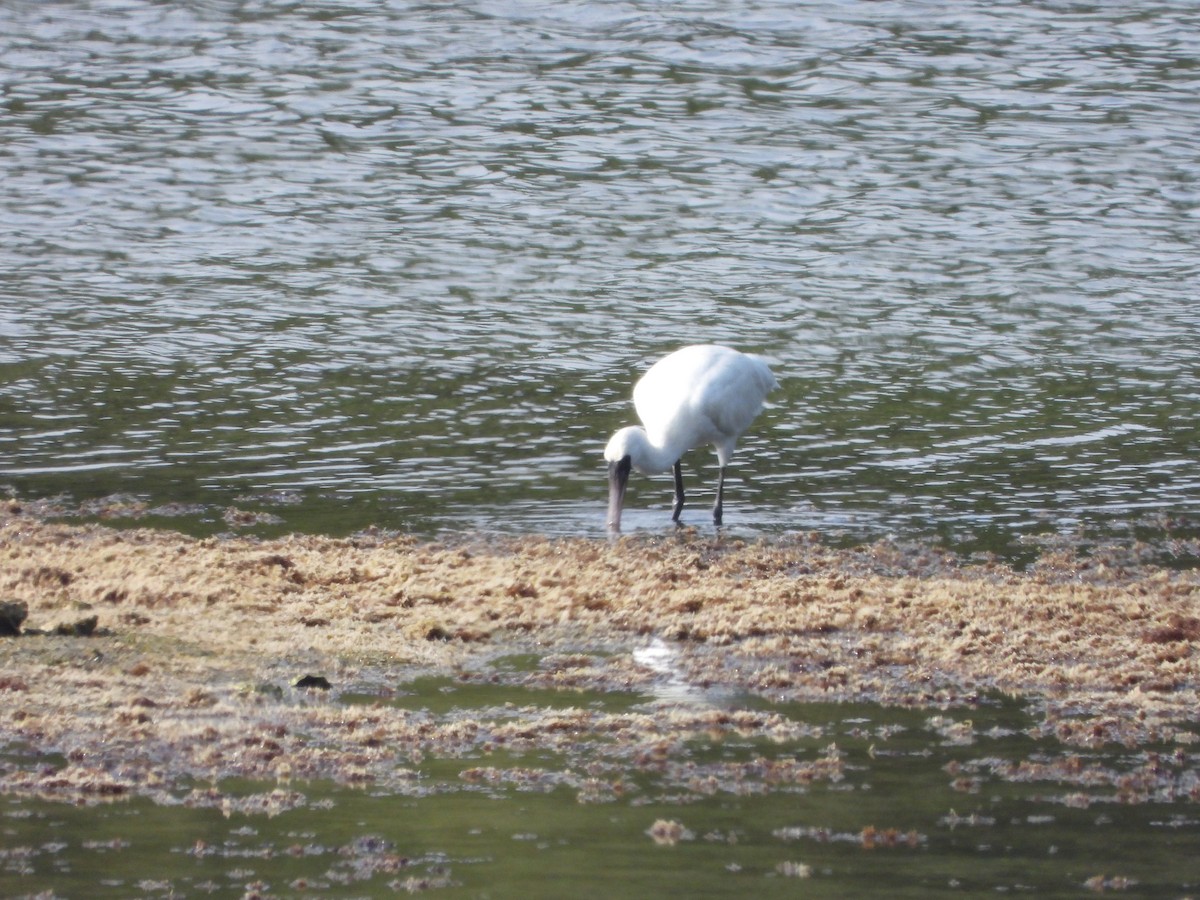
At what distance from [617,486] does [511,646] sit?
324 centimetres

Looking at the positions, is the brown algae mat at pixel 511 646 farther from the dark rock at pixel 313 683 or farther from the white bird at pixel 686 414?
the white bird at pixel 686 414

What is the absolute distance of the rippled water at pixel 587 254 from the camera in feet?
41.1

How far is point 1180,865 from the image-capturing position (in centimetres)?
563

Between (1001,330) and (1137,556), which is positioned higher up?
(1137,556)

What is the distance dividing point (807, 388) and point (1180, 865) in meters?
9.52

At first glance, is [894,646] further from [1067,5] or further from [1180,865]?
[1067,5]

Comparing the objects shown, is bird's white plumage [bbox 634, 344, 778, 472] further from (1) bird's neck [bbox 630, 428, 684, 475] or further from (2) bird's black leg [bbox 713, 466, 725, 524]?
(2) bird's black leg [bbox 713, 466, 725, 524]

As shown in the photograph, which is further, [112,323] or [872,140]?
[872,140]

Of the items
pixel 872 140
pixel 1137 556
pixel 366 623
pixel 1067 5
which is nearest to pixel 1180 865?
pixel 366 623

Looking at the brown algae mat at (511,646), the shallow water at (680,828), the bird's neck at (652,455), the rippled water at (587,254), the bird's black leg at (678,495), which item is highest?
the shallow water at (680,828)

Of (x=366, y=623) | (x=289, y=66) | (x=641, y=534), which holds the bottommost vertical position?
(x=289, y=66)

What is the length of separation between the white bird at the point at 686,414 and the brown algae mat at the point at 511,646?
115 cm

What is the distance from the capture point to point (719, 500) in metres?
11.7

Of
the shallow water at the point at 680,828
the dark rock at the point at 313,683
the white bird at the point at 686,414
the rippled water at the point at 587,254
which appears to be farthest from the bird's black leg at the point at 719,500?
the shallow water at the point at 680,828
